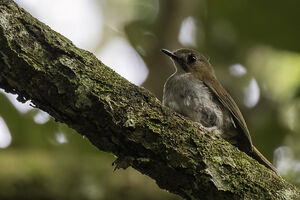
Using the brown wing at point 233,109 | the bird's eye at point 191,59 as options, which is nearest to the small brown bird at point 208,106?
the brown wing at point 233,109

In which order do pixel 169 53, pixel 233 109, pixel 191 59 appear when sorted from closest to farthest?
1. pixel 233 109
2. pixel 169 53
3. pixel 191 59

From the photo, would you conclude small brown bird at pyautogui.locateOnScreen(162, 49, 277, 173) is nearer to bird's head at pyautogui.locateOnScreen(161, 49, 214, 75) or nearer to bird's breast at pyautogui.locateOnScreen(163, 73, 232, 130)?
bird's breast at pyautogui.locateOnScreen(163, 73, 232, 130)

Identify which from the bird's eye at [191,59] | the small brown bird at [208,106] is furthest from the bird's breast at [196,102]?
the bird's eye at [191,59]

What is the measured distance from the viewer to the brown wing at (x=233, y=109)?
4387mm

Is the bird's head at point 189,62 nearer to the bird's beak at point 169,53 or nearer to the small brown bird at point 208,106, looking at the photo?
the bird's beak at point 169,53

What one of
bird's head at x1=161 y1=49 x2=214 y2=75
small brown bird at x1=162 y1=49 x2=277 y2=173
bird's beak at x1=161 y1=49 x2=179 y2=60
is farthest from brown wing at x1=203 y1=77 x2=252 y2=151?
bird's beak at x1=161 y1=49 x2=179 y2=60

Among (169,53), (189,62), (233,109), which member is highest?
(189,62)

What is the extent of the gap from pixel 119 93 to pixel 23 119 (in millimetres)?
2072

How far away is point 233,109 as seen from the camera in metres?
4.66

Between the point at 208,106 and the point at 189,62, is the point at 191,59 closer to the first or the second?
the point at 189,62

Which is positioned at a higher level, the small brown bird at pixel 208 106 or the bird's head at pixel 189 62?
the bird's head at pixel 189 62

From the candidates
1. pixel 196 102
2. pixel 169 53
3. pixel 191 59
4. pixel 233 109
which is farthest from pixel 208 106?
pixel 191 59

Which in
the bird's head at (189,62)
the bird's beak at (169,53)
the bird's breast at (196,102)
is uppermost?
the bird's head at (189,62)

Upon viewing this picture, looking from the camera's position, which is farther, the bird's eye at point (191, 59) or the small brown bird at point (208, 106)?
the bird's eye at point (191, 59)
